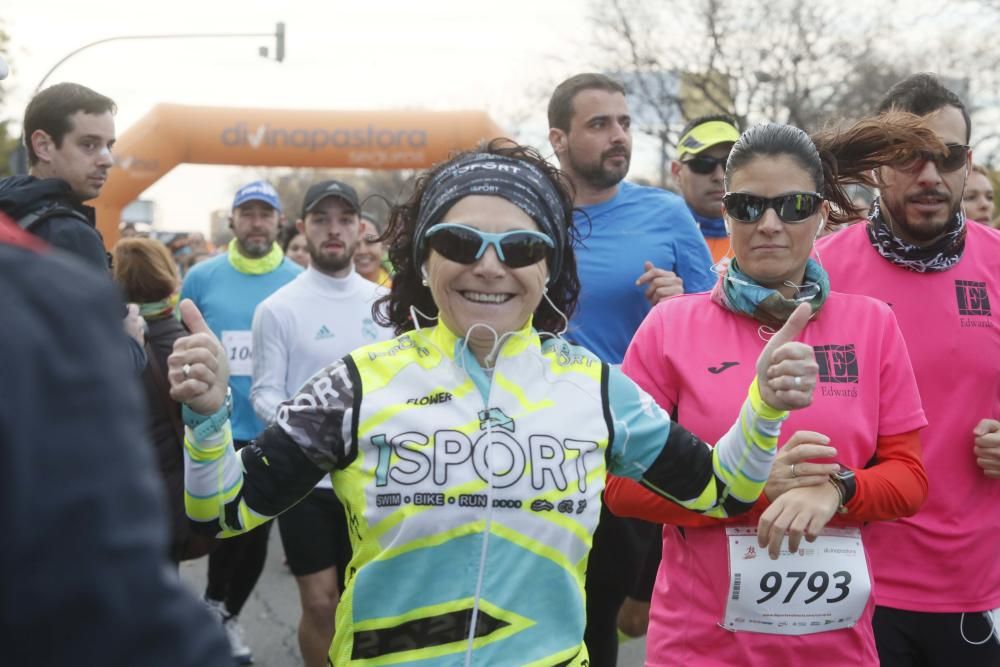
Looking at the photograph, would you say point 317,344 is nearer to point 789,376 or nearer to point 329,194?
point 329,194

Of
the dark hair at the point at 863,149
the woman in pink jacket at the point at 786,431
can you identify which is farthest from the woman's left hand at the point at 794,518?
the dark hair at the point at 863,149

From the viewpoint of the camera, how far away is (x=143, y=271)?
5715 mm

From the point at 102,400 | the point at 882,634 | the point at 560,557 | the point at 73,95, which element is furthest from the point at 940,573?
the point at 73,95

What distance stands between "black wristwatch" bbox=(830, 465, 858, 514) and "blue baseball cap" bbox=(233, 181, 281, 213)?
5.66 meters

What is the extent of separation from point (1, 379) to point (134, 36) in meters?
24.1

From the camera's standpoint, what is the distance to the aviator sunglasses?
8.25ft

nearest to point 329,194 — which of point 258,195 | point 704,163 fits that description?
point 258,195

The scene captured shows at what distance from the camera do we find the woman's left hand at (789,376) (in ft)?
8.14

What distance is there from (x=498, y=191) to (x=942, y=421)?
5.61 feet

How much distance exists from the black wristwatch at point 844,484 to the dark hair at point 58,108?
342 cm

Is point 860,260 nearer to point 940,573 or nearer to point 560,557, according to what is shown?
point 940,573

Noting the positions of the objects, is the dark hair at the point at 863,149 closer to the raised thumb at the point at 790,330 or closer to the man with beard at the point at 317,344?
the raised thumb at the point at 790,330

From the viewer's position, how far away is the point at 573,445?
7.98 ft

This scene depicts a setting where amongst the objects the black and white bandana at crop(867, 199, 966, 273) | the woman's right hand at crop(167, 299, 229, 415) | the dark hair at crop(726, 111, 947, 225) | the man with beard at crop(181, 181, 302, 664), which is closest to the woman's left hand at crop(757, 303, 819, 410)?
the dark hair at crop(726, 111, 947, 225)
